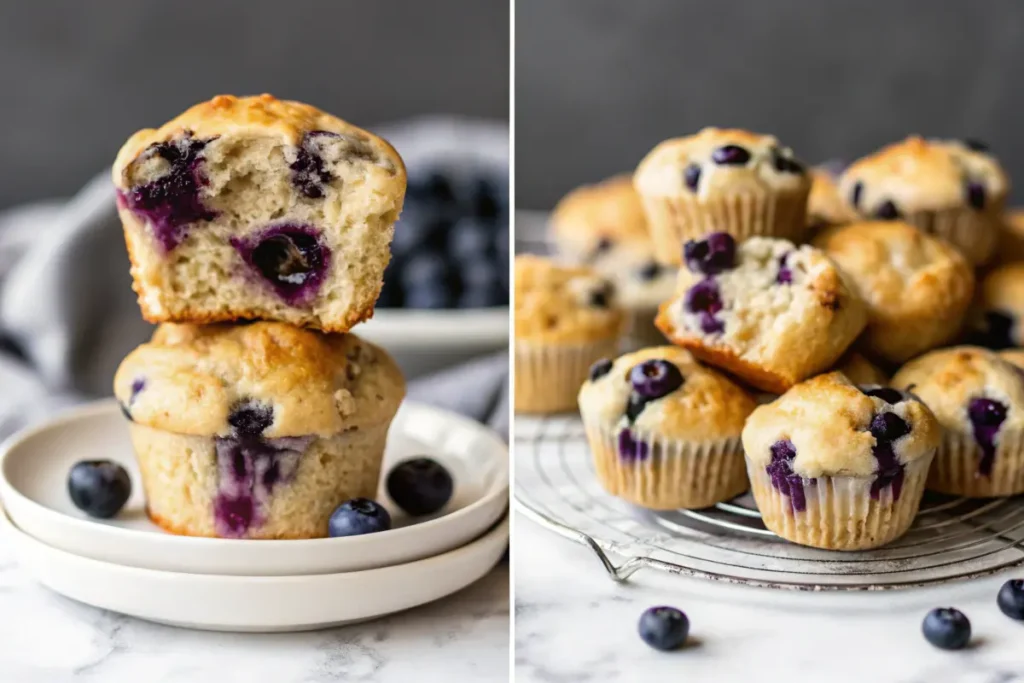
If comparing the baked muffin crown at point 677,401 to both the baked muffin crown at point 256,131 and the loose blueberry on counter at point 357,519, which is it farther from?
the baked muffin crown at point 256,131

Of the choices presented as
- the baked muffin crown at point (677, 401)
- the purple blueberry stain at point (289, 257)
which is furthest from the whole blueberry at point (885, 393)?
the purple blueberry stain at point (289, 257)

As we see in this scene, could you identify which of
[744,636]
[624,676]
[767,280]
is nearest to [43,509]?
[624,676]

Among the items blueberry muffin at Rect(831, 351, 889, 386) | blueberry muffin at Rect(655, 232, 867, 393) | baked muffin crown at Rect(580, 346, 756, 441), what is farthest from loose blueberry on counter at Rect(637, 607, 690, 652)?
blueberry muffin at Rect(831, 351, 889, 386)

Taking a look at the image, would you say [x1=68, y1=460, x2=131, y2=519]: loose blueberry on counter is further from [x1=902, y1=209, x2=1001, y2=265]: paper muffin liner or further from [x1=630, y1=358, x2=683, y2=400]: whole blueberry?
[x1=902, y1=209, x2=1001, y2=265]: paper muffin liner

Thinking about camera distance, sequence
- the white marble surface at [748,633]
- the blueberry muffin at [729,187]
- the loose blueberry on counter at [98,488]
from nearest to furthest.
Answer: the white marble surface at [748,633], the loose blueberry on counter at [98,488], the blueberry muffin at [729,187]

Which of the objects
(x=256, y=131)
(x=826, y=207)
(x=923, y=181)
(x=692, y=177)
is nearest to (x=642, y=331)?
(x=826, y=207)

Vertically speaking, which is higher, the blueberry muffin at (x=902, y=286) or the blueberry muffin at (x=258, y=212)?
the blueberry muffin at (x=258, y=212)

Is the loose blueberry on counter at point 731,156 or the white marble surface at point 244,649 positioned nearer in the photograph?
the white marble surface at point 244,649
